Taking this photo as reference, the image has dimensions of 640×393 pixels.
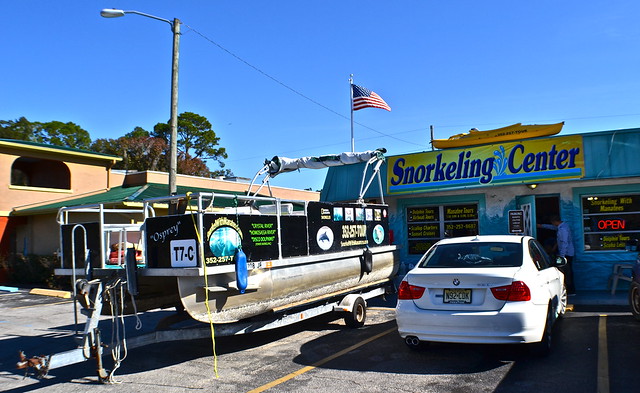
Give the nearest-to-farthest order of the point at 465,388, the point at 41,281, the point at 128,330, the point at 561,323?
1. the point at 465,388
2. the point at 561,323
3. the point at 128,330
4. the point at 41,281

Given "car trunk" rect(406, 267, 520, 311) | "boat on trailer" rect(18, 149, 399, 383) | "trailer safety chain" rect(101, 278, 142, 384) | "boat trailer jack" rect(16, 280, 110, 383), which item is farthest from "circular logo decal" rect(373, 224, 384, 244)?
"boat trailer jack" rect(16, 280, 110, 383)

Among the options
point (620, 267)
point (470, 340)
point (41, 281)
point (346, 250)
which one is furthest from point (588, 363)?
point (41, 281)

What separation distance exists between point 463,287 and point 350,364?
1.77 metres

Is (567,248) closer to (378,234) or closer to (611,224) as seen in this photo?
(611,224)

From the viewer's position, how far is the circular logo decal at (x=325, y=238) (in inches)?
334

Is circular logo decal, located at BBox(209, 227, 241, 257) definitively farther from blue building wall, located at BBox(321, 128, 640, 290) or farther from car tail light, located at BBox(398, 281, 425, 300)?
blue building wall, located at BBox(321, 128, 640, 290)

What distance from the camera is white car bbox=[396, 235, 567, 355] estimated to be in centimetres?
600

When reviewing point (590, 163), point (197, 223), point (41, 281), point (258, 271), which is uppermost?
point (590, 163)

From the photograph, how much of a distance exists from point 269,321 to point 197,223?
197 centimetres

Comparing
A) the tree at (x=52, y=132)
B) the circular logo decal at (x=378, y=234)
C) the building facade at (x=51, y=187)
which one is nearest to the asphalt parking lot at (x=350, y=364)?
the circular logo decal at (x=378, y=234)

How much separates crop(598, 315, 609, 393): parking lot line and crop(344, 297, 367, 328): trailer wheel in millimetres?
3665

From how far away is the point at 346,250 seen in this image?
363 inches

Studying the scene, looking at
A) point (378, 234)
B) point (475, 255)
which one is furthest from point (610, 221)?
point (475, 255)

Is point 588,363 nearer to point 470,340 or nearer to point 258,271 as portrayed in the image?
point 470,340
